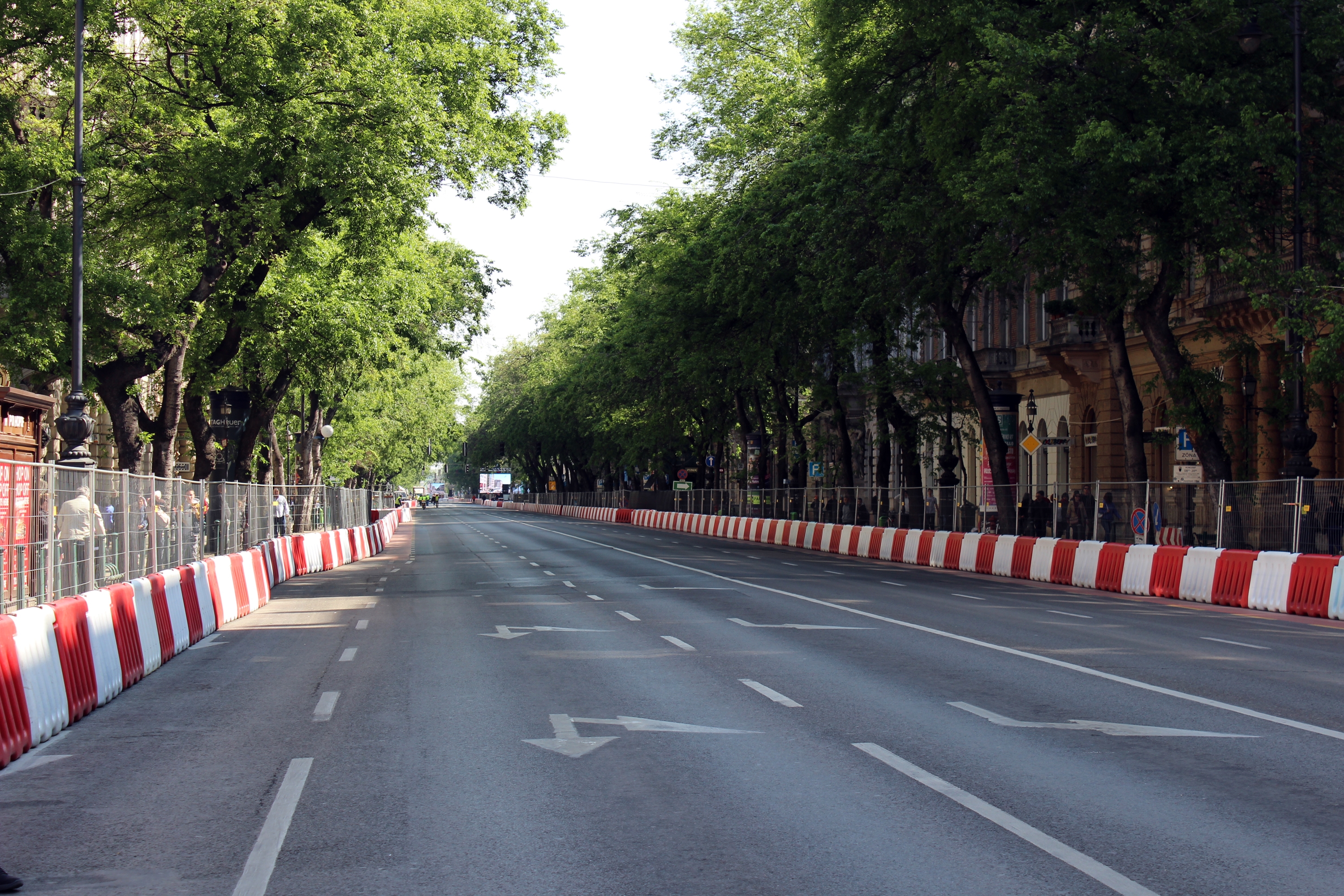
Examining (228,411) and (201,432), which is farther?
(201,432)

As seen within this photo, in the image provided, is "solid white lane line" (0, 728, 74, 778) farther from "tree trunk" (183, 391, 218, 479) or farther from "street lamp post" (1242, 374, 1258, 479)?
"street lamp post" (1242, 374, 1258, 479)

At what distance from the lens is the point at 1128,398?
1203 inches

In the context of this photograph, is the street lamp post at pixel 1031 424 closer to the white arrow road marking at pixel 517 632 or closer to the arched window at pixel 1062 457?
the arched window at pixel 1062 457

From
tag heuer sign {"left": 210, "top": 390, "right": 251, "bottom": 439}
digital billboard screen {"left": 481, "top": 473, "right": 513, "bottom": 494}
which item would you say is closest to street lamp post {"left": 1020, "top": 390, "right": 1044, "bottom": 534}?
tag heuer sign {"left": 210, "top": 390, "right": 251, "bottom": 439}

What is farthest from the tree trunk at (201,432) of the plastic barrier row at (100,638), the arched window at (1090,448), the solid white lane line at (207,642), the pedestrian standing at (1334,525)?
the arched window at (1090,448)

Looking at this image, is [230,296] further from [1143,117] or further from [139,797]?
[139,797]

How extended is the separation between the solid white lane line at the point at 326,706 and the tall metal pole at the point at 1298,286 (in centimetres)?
1769

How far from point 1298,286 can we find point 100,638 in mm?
19698

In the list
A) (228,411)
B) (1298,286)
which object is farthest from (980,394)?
(228,411)

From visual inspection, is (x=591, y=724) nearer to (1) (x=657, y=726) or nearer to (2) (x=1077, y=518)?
(1) (x=657, y=726)

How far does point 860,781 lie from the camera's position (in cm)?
781

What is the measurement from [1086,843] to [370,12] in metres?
21.6

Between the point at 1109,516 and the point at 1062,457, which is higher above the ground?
the point at 1062,457

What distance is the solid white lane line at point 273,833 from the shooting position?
5879 millimetres
